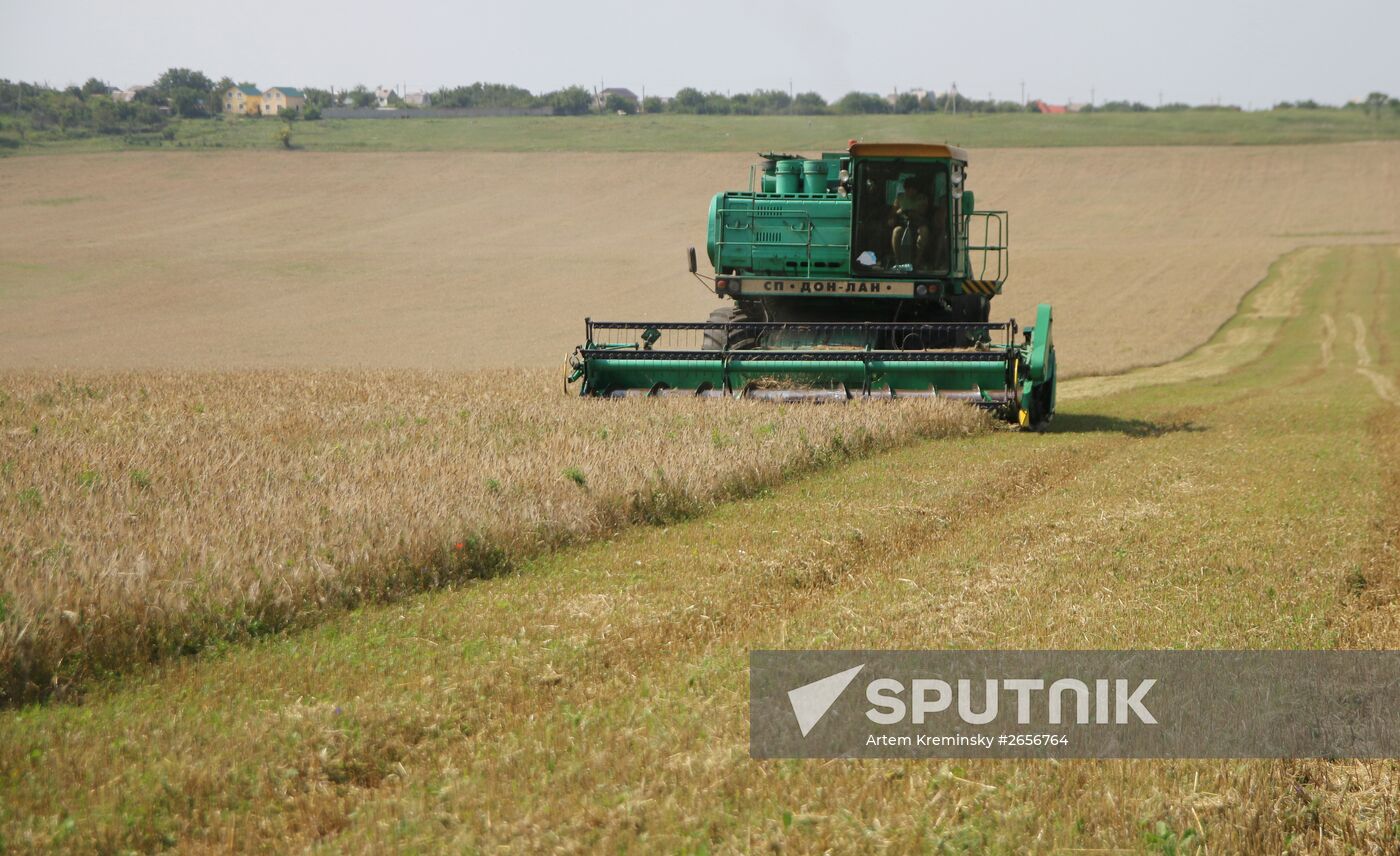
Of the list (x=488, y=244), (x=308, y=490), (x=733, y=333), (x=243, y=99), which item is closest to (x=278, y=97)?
(x=243, y=99)

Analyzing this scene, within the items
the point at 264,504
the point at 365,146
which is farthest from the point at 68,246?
the point at 264,504

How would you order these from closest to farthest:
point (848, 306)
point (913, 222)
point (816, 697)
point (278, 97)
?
point (816, 697) → point (913, 222) → point (848, 306) → point (278, 97)

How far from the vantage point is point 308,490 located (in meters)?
8.12

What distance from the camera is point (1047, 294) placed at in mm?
38094

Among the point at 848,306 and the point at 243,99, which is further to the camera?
the point at 243,99

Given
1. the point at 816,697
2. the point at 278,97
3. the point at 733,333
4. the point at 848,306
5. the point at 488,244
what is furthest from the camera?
the point at 278,97

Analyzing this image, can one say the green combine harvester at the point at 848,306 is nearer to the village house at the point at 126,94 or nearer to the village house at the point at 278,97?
the village house at the point at 126,94

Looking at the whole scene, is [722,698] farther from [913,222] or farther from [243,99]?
[243,99]

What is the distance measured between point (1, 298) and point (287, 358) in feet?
46.9

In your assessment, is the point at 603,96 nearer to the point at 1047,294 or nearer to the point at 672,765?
the point at 1047,294

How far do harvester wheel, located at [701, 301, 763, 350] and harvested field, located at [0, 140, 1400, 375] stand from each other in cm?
892

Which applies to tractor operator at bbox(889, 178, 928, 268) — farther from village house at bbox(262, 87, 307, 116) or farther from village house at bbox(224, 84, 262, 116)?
village house at bbox(262, 87, 307, 116)

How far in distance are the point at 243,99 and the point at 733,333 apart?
5147 inches

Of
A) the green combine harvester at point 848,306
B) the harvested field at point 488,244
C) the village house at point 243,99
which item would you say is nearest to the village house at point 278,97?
the village house at point 243,99
